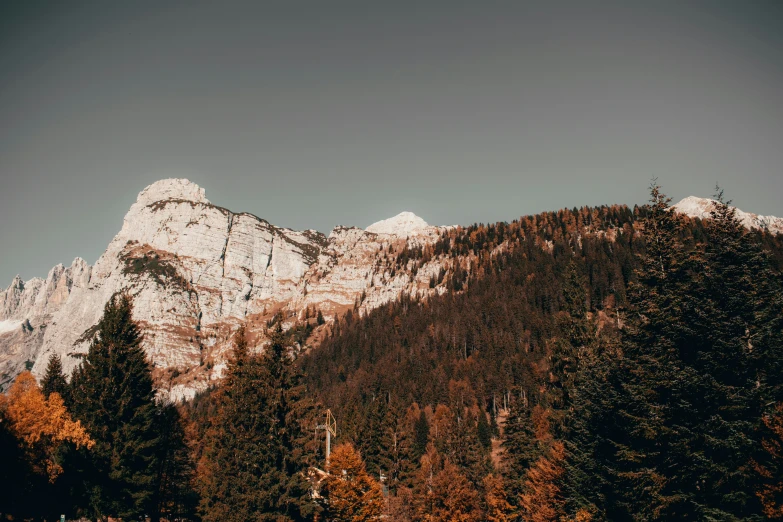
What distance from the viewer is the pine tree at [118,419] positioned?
30.8 metres

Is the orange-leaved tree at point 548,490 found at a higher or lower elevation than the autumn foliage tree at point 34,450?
lower

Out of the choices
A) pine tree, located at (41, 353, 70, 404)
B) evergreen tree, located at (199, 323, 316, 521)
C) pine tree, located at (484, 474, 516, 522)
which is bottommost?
pine tree, located at (484, 474, 516, 522)

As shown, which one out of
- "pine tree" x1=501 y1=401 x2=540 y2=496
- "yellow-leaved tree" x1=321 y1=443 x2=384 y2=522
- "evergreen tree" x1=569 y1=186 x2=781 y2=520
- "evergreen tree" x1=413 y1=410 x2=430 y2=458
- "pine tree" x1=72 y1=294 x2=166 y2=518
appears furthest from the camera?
"evergreen tree" x1=413 y1=410 x2=430 y2=458

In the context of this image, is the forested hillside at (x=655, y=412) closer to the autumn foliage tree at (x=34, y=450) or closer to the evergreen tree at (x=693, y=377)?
the evergreen tree at (x=693, y=377)

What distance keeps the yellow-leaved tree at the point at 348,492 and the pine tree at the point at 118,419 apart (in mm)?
13419

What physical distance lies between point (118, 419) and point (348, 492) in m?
18.4

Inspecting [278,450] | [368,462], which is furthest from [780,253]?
[278,450]

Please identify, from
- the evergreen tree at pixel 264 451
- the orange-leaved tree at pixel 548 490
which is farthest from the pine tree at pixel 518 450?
the evergreen tree at pixel 264 451

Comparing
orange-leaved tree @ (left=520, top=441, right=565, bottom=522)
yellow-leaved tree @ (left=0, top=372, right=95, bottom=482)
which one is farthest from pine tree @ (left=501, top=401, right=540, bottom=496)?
yellow-leaved tree @ (left=0, top=372, right=95, bottom=482)

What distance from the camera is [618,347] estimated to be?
3269 centimetres

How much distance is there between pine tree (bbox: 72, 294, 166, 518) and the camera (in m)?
30.8

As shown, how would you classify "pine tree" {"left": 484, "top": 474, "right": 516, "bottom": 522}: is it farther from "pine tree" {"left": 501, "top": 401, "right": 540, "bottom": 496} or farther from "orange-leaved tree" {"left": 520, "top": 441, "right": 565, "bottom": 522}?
"orange-leaved tree" {"left": 520, "top": 441, "right": 565, "bottom": 522}

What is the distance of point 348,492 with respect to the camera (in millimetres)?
35781

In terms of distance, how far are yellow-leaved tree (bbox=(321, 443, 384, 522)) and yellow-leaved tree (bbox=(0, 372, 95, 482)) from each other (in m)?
17.8
